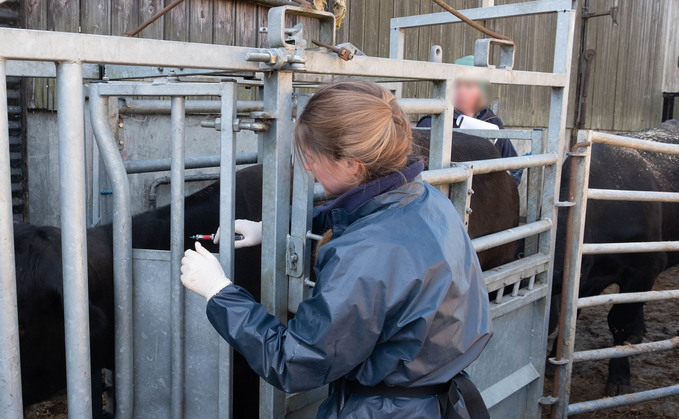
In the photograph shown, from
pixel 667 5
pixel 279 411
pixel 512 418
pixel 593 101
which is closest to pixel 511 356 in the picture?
pixel 512 418

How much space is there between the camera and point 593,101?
9680 millimetres

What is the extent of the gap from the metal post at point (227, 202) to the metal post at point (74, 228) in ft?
1.29

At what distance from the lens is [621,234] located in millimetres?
4473

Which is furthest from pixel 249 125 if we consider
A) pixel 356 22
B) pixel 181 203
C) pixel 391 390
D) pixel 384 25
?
pixel 384 25

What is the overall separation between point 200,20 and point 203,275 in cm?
374

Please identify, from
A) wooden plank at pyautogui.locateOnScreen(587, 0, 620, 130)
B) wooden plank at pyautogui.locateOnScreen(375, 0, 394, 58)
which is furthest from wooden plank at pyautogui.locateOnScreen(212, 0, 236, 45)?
wooden plank at pyautogui.locateOnScreen(587, 0, 620, 130)

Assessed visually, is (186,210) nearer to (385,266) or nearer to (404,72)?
(404,72)

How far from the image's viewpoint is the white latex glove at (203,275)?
1.64 m

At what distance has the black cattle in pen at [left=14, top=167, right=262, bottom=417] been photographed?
2.29 meters

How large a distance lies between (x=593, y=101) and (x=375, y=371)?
9136 mm

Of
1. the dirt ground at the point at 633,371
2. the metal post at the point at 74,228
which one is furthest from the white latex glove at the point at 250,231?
the dirt ground at the point at 633,371

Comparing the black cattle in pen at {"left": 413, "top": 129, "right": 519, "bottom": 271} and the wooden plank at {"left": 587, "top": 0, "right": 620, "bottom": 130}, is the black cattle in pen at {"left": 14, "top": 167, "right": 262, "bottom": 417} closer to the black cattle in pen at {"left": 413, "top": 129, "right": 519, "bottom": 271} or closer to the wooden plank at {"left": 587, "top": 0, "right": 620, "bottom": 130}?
the black cattle in pen at {"left": 413, "top": 129, "right": 519, "bottom": 271}

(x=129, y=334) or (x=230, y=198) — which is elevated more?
(x=230, y=198)

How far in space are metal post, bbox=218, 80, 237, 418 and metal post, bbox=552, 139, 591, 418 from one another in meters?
1.87
